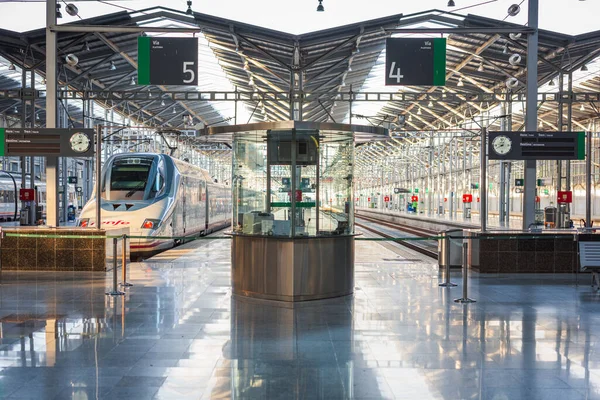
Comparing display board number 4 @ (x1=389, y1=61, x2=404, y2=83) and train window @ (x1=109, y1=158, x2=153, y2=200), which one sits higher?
display board number 4 @ (x1=389, y1=61, x2=404, y2=83)

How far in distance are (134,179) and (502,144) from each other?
11254 mm

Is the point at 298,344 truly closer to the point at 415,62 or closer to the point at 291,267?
the point at 291,267

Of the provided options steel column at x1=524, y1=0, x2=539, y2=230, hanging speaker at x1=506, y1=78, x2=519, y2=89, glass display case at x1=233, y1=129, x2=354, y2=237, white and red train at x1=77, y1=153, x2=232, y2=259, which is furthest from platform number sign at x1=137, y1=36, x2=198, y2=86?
hanging speaker at x1=506, y1=78, x2=519, y2=89

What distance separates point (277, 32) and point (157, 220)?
867 cm

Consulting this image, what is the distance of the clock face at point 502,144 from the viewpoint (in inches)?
584

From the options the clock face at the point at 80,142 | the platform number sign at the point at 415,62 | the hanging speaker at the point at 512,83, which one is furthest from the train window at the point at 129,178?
the hanging speaker at the point at 512,83

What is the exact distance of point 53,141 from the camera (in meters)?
14.6

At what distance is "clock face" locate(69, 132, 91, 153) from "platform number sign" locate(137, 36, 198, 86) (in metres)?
1.85

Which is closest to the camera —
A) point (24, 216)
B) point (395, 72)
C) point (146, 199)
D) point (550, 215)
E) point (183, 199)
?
point (395, 72)

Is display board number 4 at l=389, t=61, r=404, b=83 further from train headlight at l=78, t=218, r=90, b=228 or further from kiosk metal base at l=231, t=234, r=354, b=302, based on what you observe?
train headlight at l=78, t=218, r=90, b=228

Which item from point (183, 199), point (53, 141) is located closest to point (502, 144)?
point (53, 141)

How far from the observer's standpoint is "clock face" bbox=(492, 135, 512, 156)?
14.8 meters

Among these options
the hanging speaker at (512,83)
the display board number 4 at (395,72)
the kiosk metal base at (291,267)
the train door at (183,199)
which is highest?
the hanging speaker at (512,83)

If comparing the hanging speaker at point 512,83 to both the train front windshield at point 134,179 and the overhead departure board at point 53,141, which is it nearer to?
the train front windshield at point 134,179
